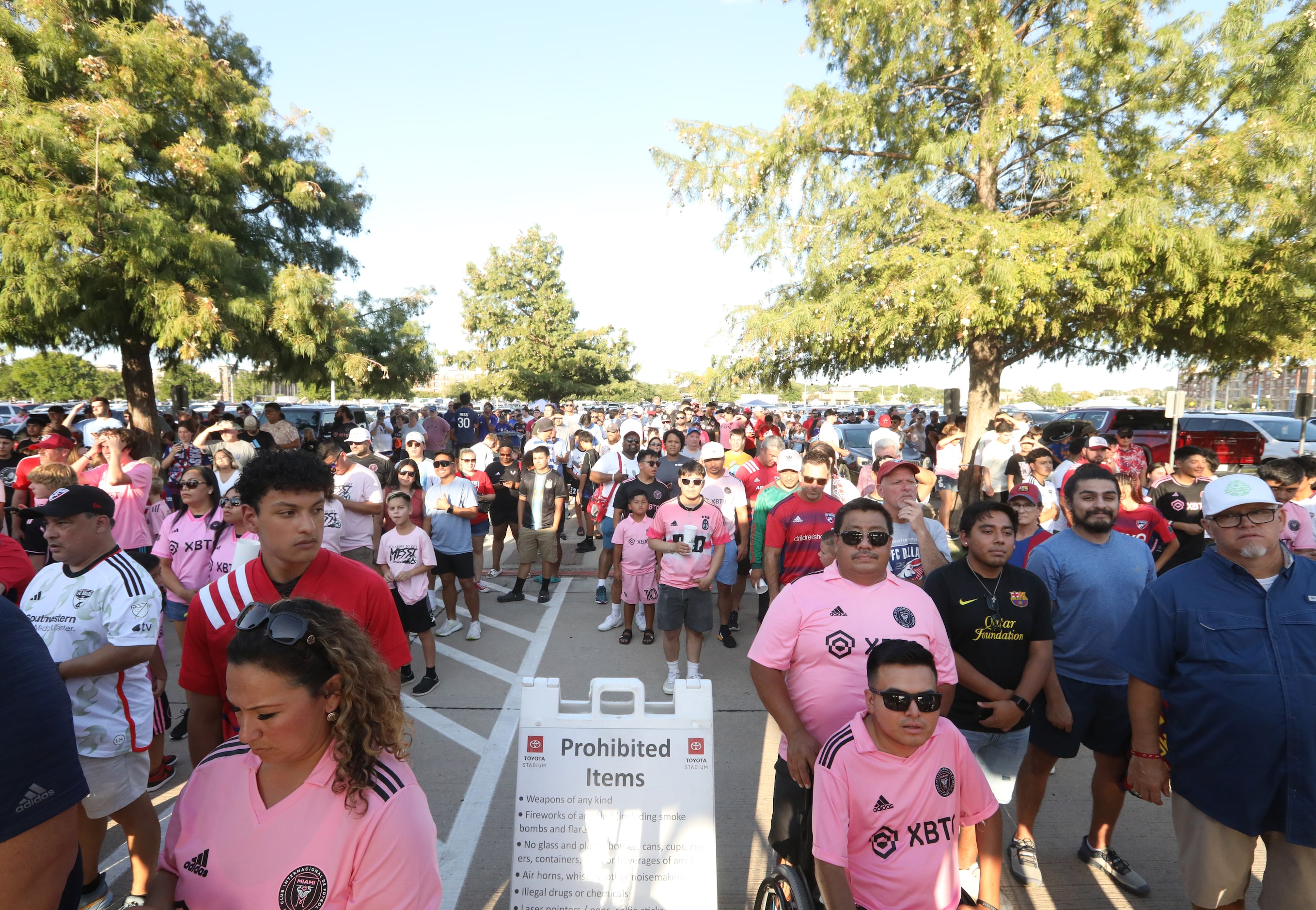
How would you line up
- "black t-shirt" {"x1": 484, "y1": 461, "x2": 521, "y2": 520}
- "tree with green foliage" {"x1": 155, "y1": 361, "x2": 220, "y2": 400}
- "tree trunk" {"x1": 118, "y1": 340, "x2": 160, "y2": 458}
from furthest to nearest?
1. "tree with green foliage" {"x1": 155, "y1": 361, "x2": 220, "y2": 400}
2. "tree trunk" {"x1": 118, "y1": 340, "x2": 160, "y2": 458}
3. "black t-shirt" {"x1": 484, "y1": 461, "x2": 521, "y2": 520}

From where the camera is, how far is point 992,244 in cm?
1164

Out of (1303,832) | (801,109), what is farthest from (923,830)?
(801,109)

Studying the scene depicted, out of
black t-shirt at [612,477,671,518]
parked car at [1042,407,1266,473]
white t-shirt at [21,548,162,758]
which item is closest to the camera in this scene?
white t-shirt at [21,548,162,758]

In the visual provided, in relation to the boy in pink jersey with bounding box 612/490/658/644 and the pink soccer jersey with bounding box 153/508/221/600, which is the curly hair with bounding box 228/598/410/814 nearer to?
the pink soccer jersey with bounding box 153/508/221/600

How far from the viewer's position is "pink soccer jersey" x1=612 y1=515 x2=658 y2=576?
21.6 ft

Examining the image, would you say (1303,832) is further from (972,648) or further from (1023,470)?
(1023,470)

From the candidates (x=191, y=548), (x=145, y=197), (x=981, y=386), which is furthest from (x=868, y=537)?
(x=145, y=197)

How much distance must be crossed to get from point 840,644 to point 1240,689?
1363 millimetres

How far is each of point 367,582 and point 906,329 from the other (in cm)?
1184

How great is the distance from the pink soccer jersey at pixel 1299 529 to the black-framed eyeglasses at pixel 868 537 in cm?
352

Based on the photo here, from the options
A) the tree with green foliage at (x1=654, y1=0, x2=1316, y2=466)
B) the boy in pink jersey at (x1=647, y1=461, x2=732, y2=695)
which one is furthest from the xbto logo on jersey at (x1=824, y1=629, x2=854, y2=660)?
the tree with green foliage at (x1=654, y1=0, x2=1316, y2=466)

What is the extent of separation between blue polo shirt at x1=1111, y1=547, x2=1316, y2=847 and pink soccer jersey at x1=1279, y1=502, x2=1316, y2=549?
2.70 meters

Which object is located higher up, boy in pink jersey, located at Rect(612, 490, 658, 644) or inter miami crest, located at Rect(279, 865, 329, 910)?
inter miami crest, located at Rect(279, 865, 329, 910)

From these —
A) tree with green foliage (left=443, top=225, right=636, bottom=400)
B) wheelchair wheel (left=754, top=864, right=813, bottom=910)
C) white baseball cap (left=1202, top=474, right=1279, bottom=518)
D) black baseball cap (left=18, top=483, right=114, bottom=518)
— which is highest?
tree with green foliage (left=443, top=225, right=636, bottom=400)
